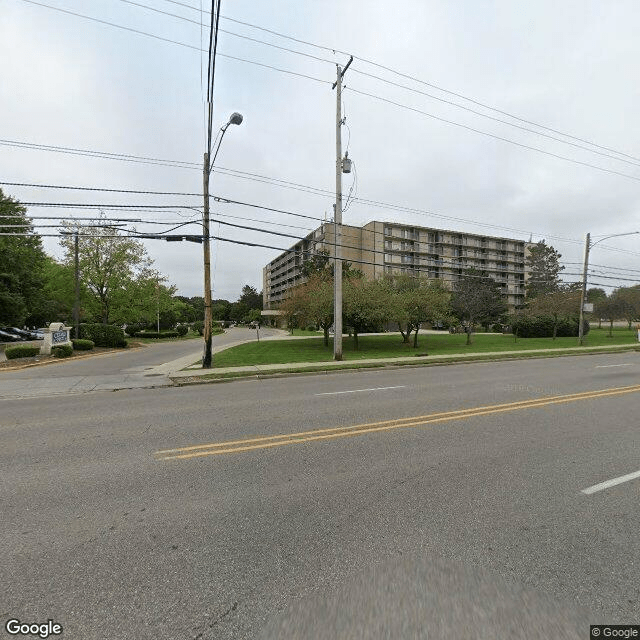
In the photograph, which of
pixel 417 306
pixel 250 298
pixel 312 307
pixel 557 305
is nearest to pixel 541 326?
pixel 557 305

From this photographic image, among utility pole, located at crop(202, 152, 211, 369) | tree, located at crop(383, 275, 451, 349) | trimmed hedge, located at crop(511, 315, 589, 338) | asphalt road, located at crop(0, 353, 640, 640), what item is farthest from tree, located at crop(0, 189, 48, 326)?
trimmed hedge, located at crop(511, 315, 589, 338)

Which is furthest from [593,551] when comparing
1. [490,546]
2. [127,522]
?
[127,522]

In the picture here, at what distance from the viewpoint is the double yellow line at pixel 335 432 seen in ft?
16.0

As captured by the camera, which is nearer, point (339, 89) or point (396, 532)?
point (396, 532)

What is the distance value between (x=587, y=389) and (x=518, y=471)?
7.07 m

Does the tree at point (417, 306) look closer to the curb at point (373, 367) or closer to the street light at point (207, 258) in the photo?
the curb at point (373, 367)

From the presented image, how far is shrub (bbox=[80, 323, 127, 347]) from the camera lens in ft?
81.8

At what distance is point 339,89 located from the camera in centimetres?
1691

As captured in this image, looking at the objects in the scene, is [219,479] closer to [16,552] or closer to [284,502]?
[284,502]

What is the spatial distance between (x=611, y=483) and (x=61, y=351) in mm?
22394

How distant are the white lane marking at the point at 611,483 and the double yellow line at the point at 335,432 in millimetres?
2596

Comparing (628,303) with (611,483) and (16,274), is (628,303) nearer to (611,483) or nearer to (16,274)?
(611,483)

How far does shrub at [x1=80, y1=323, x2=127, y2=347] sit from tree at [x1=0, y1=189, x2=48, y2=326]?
741cm

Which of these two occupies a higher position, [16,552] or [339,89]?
[339,89]
